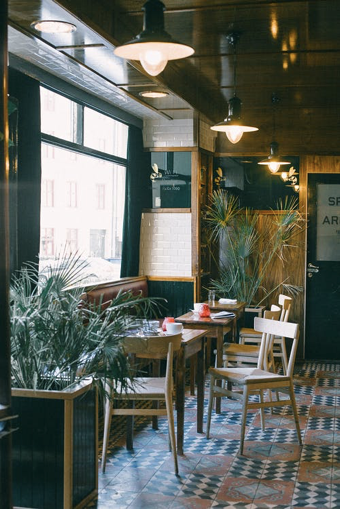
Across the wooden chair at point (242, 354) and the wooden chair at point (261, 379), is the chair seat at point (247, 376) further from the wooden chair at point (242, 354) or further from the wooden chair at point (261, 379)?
the wooden chair at point (242, 354)

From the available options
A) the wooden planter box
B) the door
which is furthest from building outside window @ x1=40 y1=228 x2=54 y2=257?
the door

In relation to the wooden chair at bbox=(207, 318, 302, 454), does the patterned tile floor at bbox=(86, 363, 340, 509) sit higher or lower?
lower

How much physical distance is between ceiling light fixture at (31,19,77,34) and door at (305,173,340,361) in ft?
16.3

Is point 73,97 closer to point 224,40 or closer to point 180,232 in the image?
point 224,40

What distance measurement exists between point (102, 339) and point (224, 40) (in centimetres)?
315

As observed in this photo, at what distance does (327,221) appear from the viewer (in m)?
9.02

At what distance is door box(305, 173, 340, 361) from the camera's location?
895 centimetres

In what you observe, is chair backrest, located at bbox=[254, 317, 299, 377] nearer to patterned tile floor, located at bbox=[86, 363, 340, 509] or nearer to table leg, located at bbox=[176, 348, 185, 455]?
patterned tile floor, located at bbox=[86, 363, 340, 509]

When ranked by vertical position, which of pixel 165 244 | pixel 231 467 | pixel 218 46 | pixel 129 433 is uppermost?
pixel 218 46

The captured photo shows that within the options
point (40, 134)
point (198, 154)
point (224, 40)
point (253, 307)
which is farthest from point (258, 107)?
point (40, 134)

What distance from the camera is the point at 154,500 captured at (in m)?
4.22

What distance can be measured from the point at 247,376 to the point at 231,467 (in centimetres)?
76

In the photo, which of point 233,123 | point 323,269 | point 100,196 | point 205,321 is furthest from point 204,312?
point 323,269

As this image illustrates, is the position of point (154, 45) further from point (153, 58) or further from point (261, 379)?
point (261, 379)
